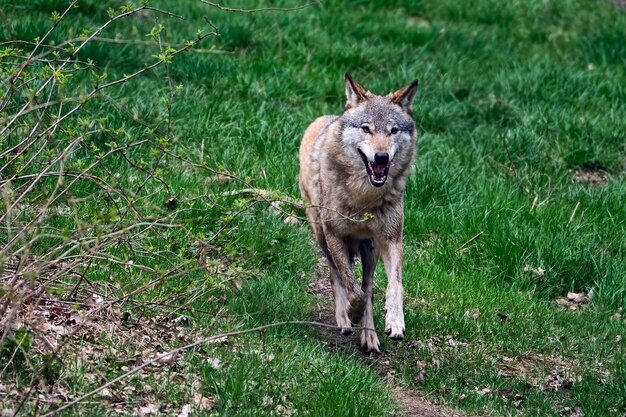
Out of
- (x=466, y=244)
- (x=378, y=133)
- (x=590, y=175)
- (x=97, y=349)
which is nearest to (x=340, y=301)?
(x=378, y=133)


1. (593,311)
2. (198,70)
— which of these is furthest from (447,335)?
(198,70)

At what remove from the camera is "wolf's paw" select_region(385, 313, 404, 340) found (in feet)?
22.9

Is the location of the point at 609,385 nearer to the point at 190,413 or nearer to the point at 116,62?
the point at 190,413

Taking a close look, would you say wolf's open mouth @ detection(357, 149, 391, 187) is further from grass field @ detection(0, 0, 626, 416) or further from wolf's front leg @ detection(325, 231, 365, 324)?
grass field @ detection(0, 0, 626, 416)

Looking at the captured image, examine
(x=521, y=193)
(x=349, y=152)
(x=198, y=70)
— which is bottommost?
(x=521, y=193)

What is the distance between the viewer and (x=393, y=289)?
281 inches

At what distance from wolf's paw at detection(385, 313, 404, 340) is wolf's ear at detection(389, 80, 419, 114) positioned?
Result: 67.4 inches

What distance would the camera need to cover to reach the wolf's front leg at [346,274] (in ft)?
23.1

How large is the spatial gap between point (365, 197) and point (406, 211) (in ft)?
6.80

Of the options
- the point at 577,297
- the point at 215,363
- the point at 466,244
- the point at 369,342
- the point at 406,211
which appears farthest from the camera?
the point at 406,211

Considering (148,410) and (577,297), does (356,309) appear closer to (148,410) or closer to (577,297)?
(148,410)

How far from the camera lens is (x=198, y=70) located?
1094 centimetres

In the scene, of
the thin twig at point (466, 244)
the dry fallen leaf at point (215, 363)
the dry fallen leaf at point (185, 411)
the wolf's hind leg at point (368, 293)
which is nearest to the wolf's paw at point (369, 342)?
the wolf's hind leg at point (368, 293)

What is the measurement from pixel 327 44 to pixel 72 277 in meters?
6.73
